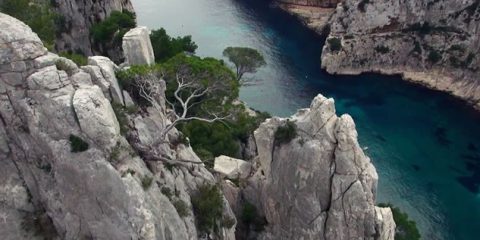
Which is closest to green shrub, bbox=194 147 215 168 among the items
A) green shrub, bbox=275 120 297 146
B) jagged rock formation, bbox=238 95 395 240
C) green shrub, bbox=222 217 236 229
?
jagged rock formation, bbox=238 95 395 240

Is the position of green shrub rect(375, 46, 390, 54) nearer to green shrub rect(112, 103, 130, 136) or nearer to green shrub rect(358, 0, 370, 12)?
green shrub rect(358, 0, 370, 12)

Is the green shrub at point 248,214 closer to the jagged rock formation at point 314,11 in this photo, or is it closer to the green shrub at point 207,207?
the green shrub at point 207,207

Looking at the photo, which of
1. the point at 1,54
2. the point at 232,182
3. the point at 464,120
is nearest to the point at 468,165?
the point at 464,120

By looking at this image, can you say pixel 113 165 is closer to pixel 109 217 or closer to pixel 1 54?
pixel 109 217

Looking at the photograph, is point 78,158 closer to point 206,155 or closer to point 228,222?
point 228,222

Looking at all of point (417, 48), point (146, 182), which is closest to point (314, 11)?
point (417, 48)

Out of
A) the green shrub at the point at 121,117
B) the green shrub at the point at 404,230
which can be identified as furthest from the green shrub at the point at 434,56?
the green shrub at the point at 121,117

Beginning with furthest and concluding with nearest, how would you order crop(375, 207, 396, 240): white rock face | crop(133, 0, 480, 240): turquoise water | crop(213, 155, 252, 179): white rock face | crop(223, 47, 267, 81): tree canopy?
1. crop(223, 47, 267, 81): tree canopy
2. crop(133, 0, 480, 240): turquoise water
3. crop(213, 155, 252, 179): white rock face
4. crop(375, 207, 396, 240): white rock face
